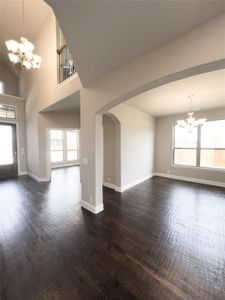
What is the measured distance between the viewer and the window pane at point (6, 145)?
6301 mm

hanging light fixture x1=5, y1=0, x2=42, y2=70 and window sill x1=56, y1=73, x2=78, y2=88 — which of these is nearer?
hanging light fixture x1=5, y1=0, x2=42, y2=70

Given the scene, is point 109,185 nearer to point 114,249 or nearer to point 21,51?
point 114,249

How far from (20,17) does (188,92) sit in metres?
6.10

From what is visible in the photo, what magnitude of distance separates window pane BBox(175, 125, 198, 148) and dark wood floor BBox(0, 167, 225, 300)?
2597mm

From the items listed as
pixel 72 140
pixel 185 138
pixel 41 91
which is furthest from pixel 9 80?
pixel 185 138

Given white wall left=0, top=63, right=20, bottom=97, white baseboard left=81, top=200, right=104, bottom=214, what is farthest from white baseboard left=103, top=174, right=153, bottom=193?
white wall left=0, top=63, right=20, bottom=97

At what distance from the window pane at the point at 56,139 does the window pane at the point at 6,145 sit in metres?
2.19

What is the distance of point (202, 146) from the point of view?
5715 mm

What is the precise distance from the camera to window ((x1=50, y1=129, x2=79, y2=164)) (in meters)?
8.54

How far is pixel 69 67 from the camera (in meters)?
4.25

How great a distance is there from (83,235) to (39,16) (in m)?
6.94

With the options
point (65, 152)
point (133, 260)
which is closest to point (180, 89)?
point (133, 260)

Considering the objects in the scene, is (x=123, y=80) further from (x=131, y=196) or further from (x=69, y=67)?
(x=131, y=196)

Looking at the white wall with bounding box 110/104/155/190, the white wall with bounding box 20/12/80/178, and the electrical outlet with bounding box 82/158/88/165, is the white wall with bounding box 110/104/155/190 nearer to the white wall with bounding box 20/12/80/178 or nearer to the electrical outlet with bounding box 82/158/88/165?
the electrical outlet with bounding box 82/158/88/165
